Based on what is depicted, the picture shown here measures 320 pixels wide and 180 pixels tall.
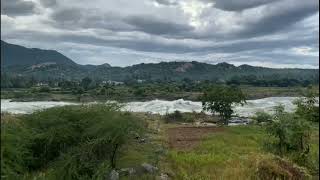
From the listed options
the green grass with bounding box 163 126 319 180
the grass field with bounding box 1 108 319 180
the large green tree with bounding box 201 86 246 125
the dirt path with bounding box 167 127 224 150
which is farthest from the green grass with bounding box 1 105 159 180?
the large green tree with bounding box 201 86 246 125

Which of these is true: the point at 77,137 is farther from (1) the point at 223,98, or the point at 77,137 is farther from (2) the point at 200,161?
(1) the point at 223,98

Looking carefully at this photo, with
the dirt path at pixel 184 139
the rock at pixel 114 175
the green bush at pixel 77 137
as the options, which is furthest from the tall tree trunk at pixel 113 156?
the dirt path at pixel 184 139

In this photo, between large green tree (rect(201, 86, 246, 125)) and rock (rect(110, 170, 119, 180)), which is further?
large green tree (rect(201, 86, 246, 125))

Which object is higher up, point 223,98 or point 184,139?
point 223,98

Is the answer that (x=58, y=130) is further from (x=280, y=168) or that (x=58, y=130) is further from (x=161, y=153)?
(x=280, y=168)

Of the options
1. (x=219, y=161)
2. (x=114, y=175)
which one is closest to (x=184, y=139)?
(x=219, y=161)

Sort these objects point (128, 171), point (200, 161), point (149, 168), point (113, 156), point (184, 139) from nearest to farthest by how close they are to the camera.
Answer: point (128, 171) < point (149, 168) < point (113, 156) < point (200, 161) < point (184, 139)

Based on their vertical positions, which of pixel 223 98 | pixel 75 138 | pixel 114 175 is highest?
pixel 75 138

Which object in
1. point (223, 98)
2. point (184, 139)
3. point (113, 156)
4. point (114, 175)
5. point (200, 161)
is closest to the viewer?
point (114, 175)

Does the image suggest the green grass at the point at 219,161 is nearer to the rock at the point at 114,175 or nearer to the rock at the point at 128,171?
the rock at the point at 128,171

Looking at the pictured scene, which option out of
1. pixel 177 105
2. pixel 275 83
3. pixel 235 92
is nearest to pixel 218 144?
pixel 235 92

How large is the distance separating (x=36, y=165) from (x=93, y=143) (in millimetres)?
2861

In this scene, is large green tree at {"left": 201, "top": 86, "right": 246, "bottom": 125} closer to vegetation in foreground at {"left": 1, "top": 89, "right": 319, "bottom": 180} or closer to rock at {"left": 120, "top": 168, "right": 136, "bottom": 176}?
vegetation in foreground at {"left": 1, "top": 89, "right": 319, "bottom": 180}

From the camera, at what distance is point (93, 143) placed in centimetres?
1867
